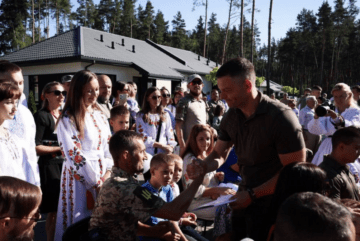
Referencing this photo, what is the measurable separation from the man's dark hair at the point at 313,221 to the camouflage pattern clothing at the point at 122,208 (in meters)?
1.02

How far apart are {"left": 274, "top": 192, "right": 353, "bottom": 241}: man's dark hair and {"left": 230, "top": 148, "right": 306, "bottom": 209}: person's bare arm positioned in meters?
0.88

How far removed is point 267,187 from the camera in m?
2.17

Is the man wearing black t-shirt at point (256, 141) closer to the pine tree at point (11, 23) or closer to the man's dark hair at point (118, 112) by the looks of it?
the man's dark hair at point (118, 112)

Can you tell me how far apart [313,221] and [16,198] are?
1.34 metres

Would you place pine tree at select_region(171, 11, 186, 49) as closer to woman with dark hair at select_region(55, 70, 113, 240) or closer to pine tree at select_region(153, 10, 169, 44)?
pine tree at select_region(153, 10, 169, 44)

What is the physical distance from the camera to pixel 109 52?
2256 cm

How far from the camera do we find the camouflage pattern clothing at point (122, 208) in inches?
81.4

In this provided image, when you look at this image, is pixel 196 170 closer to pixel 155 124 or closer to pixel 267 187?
pixel 267 187

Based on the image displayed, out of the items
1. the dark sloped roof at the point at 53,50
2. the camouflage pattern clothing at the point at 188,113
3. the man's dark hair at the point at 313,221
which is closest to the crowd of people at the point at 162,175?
the man's dark hair at the point at 313,221

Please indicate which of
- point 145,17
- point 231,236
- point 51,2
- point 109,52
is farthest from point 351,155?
point 145,17

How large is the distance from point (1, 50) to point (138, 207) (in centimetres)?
4282

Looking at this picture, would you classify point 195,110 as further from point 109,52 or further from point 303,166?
point 109,52

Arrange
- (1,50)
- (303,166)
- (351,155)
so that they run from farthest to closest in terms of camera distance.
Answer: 1. (1,50)
2. (351,155)
3. (303,166)

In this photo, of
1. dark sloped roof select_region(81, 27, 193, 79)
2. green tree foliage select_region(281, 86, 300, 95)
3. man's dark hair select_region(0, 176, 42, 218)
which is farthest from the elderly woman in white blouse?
green tree foliage select_region(281, 86, 300, 95)
